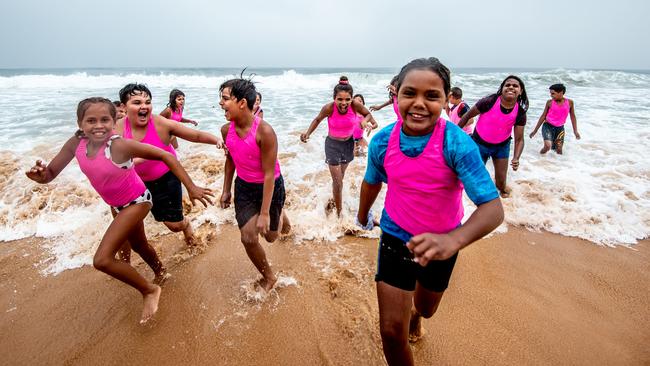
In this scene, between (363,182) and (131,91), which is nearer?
(363,182)

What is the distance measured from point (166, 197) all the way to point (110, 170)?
2.94 ft

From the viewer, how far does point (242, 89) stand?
262cm

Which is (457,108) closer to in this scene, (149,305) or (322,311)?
(322,311)

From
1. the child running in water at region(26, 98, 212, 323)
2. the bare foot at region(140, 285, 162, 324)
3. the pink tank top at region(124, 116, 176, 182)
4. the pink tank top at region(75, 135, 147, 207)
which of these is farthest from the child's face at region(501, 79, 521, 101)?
the bare foot at region(140, 285, 162, 324)

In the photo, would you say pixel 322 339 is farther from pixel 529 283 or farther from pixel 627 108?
pixel 627 108

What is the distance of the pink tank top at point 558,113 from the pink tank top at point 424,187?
23.0 feet

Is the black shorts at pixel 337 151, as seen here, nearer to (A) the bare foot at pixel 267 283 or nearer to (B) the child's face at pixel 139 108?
(A) the bare foot at pixel 267 283

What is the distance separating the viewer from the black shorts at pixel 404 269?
1857mm

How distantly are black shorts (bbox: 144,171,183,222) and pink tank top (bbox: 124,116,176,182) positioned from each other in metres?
0.06

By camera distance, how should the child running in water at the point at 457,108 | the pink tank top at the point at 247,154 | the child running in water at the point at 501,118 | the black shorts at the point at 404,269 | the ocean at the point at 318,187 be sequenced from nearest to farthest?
the black shorts at the point at 404,269, the pink tank top at the point at 247,154, the ocean at the point at 318,187, the child running in water at the point at 501,118, the child running in water at the point at 457,108

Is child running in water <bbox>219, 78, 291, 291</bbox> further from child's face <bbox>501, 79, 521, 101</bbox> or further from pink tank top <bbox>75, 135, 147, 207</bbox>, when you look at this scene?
child's face <bbox>501, 79, 521, 101</bbox>

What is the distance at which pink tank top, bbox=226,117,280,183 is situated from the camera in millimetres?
2697

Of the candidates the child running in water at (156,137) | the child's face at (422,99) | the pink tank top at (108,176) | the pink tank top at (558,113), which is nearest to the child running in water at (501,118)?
the pink tank top at (558,113)

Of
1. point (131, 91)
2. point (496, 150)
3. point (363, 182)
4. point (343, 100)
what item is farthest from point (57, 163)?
point (496, 150)
